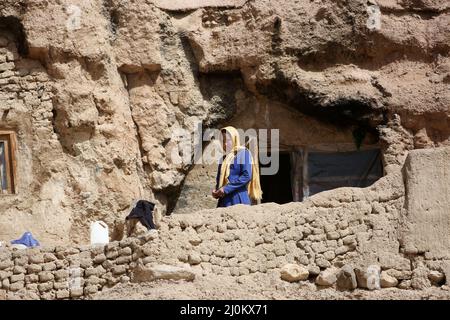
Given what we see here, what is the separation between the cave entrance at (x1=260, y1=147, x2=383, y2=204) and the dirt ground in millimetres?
3639

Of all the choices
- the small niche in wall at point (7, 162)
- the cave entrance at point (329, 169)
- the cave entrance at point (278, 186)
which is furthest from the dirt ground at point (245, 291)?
the cave entrance at point (278, 186)

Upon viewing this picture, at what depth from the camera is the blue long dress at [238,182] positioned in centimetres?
967

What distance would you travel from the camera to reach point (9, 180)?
11.3 meters

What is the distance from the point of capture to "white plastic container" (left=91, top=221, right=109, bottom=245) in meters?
10.1

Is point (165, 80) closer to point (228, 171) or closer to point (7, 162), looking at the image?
point (7, 162)

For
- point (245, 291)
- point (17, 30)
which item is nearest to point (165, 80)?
point (17, 30)

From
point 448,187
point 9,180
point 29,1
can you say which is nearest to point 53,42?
point 29,1

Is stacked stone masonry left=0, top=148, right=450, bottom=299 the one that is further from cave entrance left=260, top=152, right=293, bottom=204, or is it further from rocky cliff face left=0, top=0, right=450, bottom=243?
cave entrance left=260, top=152, right=293, bottom=204

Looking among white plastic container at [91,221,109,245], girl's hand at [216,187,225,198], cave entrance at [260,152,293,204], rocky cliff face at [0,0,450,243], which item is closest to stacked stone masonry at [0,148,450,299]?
girl's hand at [216,187,225,198]

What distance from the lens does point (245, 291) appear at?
8320 mm

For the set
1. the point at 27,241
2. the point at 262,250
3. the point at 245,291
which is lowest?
the point at 245,291

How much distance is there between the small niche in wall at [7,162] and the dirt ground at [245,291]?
3062 millimetres

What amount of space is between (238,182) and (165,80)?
8.14ft

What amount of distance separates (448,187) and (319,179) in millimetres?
3871
